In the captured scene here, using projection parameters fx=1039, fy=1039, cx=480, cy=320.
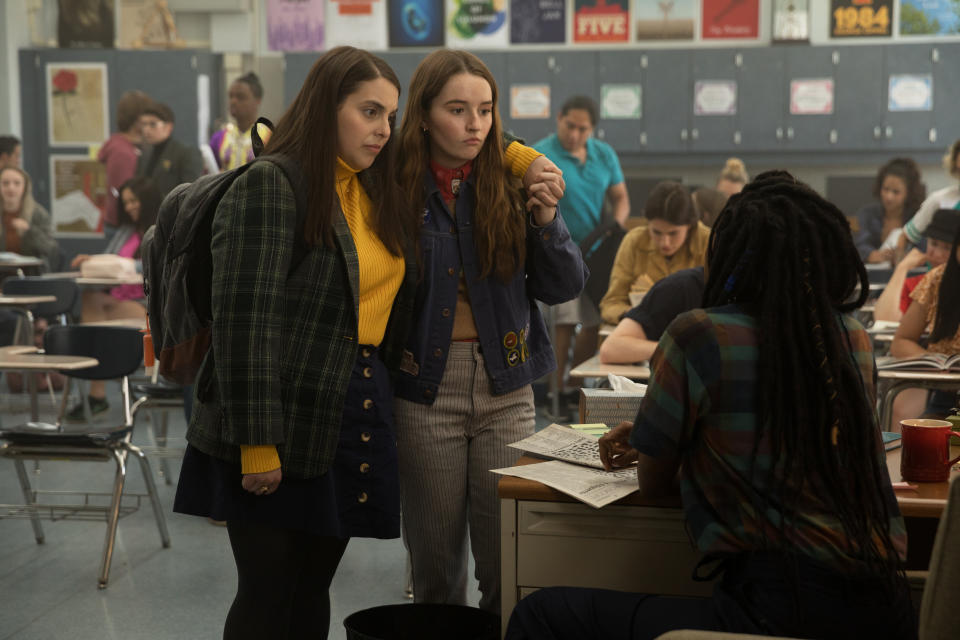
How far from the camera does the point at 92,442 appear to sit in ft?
11.5

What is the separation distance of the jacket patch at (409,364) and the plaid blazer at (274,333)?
171 mm

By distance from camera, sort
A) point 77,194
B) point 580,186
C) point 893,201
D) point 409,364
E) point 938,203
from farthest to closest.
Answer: point 77,194, point 893,201, point 580,186, point 938,203, point 409,364

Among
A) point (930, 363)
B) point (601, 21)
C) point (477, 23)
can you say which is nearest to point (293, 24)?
point (477, 23)

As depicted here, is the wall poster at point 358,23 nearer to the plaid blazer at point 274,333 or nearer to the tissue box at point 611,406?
the tissue box at point 611,406

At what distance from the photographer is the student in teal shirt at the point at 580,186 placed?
602 centimetres

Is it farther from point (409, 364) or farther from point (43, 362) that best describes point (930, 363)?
point (43, 362)

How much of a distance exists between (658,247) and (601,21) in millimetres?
5571

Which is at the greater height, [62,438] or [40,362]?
[40,362]

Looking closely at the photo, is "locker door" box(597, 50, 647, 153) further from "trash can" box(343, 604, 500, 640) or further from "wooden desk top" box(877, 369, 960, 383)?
"trash can" box(343, 604, 500, 640)

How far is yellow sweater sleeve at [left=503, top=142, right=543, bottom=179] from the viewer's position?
2.05 metres

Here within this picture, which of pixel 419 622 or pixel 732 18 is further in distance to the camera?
pixel 732 18

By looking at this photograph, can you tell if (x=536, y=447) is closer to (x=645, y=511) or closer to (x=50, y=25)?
(x=645, y=511)

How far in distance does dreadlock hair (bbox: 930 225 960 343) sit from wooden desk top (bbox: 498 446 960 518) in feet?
5.95

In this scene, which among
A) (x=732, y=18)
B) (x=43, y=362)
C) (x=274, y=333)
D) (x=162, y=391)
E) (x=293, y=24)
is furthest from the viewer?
(x=293, y=24)
